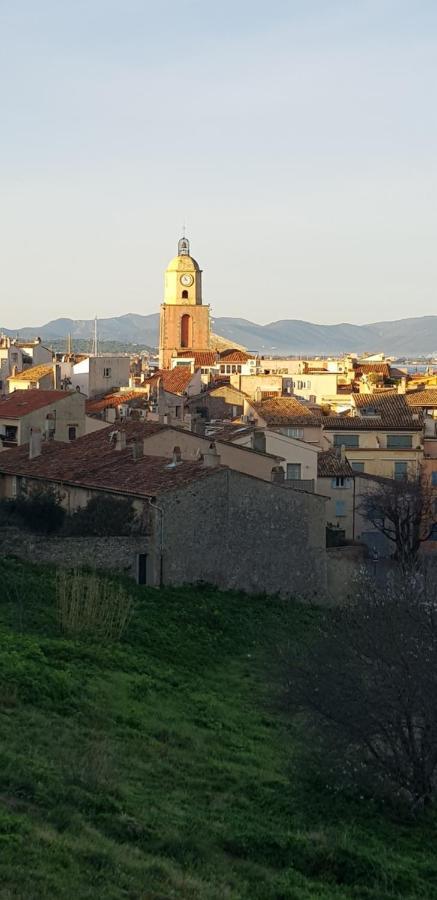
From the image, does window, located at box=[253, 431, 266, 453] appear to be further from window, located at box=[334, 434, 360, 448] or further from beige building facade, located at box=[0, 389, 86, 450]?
window, located at box=[334, 434, 360, 448]

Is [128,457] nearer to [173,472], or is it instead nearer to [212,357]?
[173,472]

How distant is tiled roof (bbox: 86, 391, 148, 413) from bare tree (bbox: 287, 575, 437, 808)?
46024 millimetres

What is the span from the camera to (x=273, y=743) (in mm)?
20750

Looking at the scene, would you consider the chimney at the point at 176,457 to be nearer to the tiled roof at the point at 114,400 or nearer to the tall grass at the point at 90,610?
the tall grass at the point at 90,610

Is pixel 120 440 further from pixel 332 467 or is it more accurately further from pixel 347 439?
pixel 347 439

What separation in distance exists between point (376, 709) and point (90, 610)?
9152 mm

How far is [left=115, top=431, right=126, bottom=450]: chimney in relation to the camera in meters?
39.6

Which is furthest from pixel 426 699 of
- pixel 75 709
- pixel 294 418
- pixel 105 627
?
pixel 294 418

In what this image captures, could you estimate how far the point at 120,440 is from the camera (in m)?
40.1

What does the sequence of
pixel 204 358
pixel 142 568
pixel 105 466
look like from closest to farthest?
pixel 142 568
pixel 105 466
pixel 204 358

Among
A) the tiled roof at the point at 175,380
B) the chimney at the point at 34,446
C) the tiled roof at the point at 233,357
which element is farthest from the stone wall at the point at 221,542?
the tiled roof at the point at 233,357

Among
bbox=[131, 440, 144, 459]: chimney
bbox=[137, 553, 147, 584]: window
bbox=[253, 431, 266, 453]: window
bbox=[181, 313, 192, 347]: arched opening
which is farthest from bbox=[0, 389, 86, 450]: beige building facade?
bbox=[181, 313, 192, 347]: arched opening

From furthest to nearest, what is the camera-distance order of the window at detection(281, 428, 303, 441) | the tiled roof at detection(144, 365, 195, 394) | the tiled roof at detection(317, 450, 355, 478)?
the tiled roof at detection(144, 365, 195, 394), the window at detection(281, 428, 303, 441), the tiled roof at detection(317, 450, 355, 478)

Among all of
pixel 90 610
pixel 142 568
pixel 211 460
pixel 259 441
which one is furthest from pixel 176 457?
pixel 90 610
